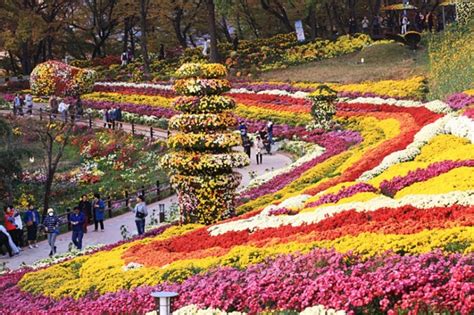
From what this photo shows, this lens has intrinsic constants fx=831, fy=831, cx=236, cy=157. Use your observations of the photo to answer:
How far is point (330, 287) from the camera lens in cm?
915


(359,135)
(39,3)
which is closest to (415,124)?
(359,135)

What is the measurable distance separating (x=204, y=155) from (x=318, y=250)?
362 inches

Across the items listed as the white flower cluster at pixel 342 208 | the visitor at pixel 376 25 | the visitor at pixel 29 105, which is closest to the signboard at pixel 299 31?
the visitor at pixel 376 25

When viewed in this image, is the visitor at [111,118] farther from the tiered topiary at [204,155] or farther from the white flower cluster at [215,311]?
the white flower cluster at [215,311]

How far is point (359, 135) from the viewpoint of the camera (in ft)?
100

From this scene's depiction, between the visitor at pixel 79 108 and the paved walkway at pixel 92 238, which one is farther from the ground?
the visitor at pixel 79 108

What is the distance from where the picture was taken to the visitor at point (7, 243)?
19828 millimetres

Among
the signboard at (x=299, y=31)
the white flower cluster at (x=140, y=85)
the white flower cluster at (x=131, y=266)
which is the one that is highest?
the signboard at (x=299, y=31)

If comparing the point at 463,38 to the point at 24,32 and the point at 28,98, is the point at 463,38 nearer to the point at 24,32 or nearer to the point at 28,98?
the point at 28,98

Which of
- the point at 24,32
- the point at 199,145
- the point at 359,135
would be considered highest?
the point at 24,32

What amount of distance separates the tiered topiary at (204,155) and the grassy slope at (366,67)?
23.0 metres

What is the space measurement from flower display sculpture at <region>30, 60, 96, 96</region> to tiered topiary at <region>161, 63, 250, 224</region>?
30755 mm

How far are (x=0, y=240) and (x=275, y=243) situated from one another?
973 centimetres

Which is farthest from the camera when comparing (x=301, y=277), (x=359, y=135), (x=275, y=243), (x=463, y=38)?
(x=463, y=38)
